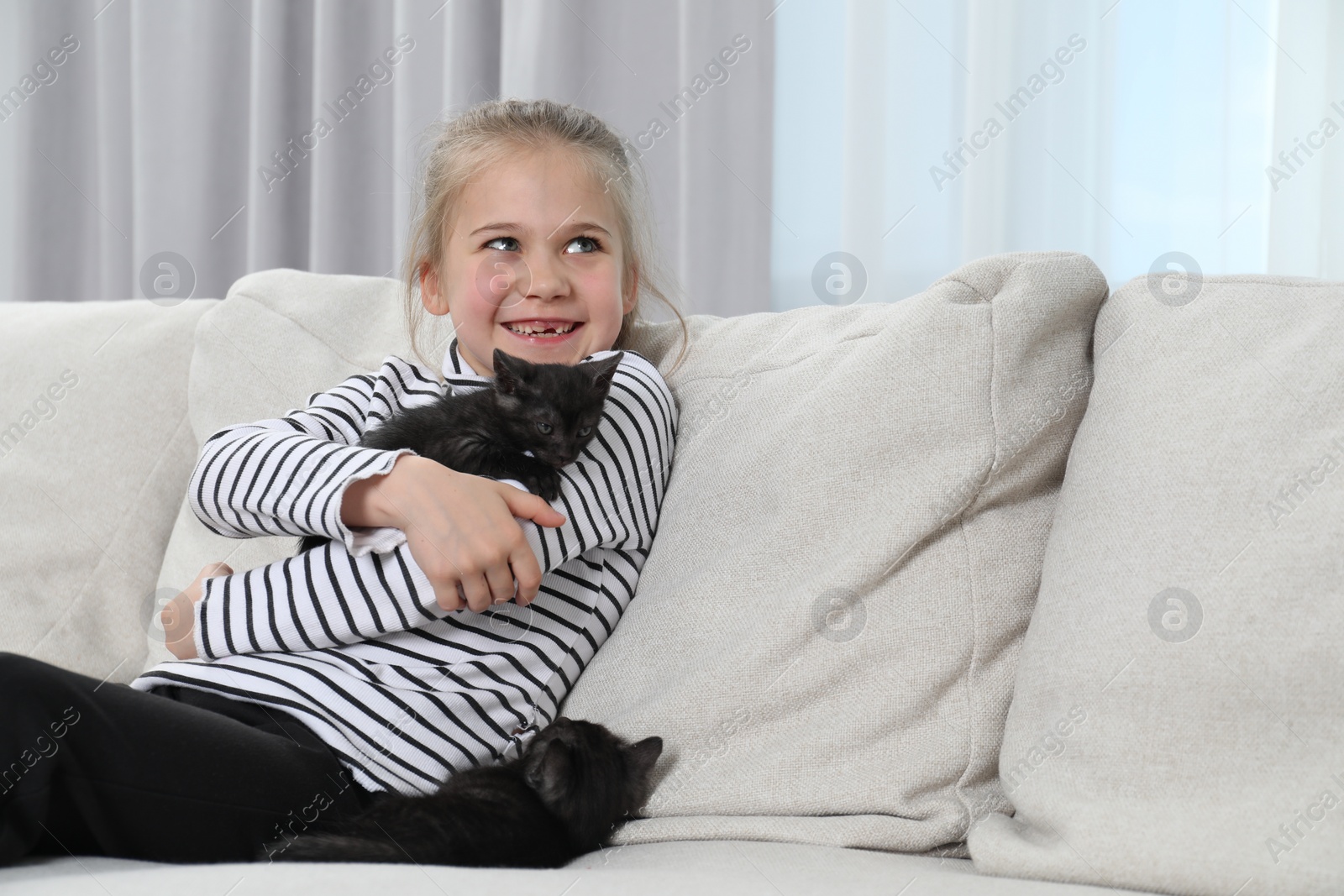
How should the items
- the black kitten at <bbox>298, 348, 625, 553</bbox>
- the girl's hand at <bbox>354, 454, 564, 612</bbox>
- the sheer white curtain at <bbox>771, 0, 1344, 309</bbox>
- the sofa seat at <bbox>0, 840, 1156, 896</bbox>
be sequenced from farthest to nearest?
the sheer white curtain at <bbox>771, 0, 1344, 309</bbox>
the black kitten at <bbox>298, 348, 625, 553</bbox>
the girl's hand at <bbox>354, 454, 564, 612</bbox>
the sofa seat at <bbox>0, 840, 1156, 896</bbox>

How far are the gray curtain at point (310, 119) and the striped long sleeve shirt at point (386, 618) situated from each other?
1274 millimetres

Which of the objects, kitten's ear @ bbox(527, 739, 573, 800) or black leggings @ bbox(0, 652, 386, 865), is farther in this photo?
kitten's ear @ bbox(527, 739, 573, 800)

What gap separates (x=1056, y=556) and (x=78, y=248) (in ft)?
9.90

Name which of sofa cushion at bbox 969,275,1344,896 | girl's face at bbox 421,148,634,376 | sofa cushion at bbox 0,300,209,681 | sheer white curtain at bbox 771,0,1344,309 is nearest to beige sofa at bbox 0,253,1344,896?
sofa cushion at bbox 969,275,1344,896

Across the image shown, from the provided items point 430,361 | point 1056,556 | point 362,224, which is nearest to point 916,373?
point 1056,556

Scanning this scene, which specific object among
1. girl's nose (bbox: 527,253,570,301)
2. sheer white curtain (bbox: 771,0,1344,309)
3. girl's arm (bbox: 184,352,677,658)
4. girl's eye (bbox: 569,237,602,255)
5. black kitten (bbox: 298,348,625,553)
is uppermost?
sheer white curtain (bbox: 771,0,1344,309)

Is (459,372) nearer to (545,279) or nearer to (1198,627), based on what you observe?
(545,279)

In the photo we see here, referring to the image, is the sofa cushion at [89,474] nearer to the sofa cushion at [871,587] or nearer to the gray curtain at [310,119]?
the sofa cushion at [871,587]

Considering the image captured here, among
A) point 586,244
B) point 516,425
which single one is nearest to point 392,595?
point 516,425

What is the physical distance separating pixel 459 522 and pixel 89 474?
897mm

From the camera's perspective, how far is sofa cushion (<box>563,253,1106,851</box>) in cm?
109

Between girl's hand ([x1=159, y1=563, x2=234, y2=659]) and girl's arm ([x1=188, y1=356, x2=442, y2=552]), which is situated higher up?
girl's arm ([x1=188, y1=356, x2=442, y2=552])

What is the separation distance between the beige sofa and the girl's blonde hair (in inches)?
9.0

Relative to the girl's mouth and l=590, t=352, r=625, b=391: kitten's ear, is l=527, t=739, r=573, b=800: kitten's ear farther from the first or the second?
the girl's mouth
